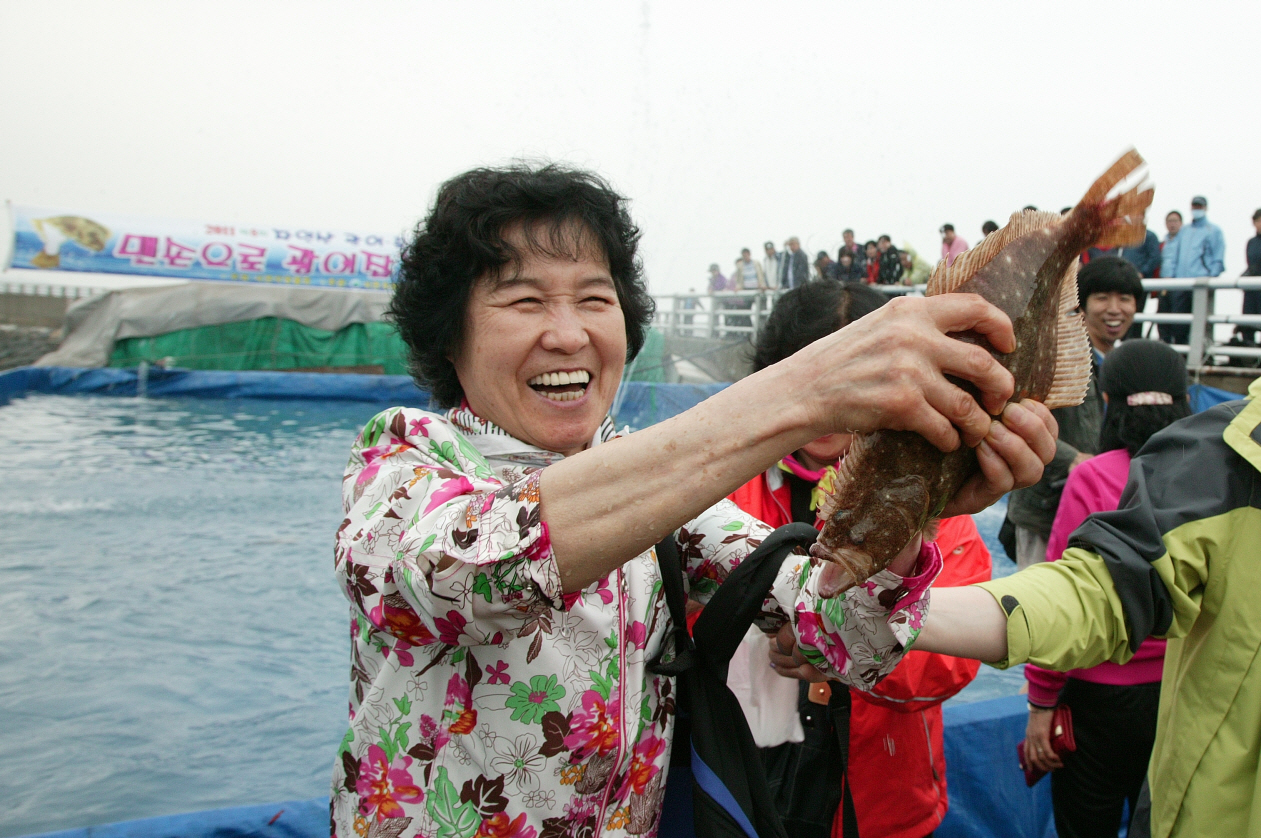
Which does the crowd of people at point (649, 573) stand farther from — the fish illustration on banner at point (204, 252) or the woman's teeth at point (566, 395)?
the fish illustration on banner at point (204, 252)

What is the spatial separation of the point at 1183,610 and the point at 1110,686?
49.4 inches

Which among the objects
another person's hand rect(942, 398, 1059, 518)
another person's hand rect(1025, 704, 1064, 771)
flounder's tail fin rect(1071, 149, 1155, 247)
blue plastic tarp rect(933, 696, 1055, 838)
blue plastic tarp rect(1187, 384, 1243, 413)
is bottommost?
blue plastic tarp rect(933, 696, 1055, 838)

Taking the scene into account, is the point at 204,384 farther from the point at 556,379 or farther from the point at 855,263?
the point at 556,379

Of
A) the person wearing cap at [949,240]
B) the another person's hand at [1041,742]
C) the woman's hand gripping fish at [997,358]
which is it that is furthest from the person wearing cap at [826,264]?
the woman's hand gripping fish at [997,358]

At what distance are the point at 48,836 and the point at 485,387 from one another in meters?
2.58

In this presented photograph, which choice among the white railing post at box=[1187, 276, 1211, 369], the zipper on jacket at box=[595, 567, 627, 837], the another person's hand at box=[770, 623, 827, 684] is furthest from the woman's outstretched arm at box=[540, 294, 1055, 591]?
the white railing post at box=[1187, 276, 1211, 369]

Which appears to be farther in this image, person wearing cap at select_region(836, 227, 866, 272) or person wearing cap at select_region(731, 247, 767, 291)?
person wearing cap at select_region(731, 247, 767, 291)

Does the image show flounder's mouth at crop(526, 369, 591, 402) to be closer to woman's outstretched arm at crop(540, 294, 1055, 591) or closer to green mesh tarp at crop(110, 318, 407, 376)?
woman's outstretched arm at crop(540, 294, 1055, 591)

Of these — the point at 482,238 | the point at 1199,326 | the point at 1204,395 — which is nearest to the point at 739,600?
the point at 482,238

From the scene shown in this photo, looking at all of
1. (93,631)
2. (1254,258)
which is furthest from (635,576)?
(1254,258)

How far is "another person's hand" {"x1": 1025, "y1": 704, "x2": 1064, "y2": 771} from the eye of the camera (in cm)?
304

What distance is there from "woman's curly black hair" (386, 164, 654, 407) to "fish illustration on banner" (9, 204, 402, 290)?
24335 mm

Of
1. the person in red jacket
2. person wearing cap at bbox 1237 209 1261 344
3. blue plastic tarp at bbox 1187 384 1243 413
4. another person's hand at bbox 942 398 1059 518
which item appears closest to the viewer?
another person's hand at bbox 942 398 1059 518

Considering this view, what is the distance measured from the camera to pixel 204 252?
25.1 metres
